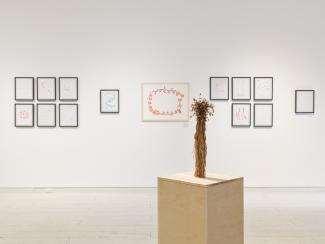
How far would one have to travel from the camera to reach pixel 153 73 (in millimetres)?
5738

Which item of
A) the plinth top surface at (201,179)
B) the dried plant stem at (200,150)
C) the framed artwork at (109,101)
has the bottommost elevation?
the plinth top surface at (201,179)

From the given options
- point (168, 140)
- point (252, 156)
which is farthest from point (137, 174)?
point (252, 156)

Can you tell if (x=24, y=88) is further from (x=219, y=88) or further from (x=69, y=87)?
(x=219, y=88)

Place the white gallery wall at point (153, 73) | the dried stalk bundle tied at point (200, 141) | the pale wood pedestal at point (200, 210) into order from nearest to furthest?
the pale wood pedestal at point (200, 210)
the dried stalk bundle tied at point (200, 141)
the white gallery wall at point (153, 73)

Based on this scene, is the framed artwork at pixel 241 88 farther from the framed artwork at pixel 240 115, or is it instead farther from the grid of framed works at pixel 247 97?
the framed artwork at pixel 240 115

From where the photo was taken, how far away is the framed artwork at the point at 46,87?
18.8 feet

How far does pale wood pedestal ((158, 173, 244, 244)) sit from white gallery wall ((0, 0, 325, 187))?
3.14 metres

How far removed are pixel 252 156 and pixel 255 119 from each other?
0.60 metres

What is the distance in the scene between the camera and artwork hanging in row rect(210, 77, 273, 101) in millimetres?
5742

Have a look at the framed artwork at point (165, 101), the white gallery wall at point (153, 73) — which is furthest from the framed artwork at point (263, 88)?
the framed artwork at point (165, 101)

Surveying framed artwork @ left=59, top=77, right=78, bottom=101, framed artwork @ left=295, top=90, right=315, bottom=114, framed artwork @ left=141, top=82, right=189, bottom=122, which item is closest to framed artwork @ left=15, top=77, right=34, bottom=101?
framed artwork @ left=59, top=77, right=78, bottom=101

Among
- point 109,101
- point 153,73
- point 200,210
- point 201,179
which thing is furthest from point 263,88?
point 200,210

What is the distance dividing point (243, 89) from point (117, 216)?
2828mm

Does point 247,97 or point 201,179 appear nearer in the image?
point 201,179
